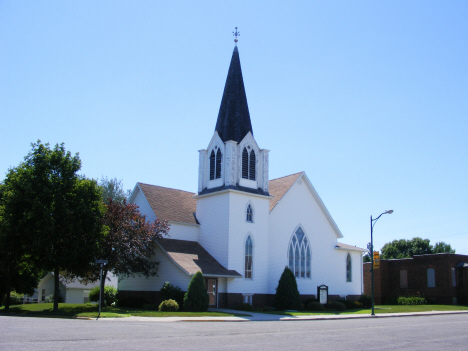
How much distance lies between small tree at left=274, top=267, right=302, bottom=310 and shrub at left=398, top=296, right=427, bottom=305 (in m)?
21.7

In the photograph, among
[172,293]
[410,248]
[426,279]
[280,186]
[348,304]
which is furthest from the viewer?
[410,248]

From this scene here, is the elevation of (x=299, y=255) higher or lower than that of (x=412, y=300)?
higher

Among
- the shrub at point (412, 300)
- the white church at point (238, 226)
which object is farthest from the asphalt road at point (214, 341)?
the shrub at point (412, 300)

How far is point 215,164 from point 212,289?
10280mm

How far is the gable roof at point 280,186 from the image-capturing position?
4026cm

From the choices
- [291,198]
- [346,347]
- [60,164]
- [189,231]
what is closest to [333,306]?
[291,198]

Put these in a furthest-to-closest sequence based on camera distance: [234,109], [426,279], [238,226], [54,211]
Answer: [426,279] < [234,109] < [238,226] < [54,211]

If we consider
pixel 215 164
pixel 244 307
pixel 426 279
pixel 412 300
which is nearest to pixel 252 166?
pixel 215 164

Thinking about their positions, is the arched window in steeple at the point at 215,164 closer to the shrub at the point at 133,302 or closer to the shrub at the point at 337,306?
the shrub at the point at 133,302

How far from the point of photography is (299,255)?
40.9m

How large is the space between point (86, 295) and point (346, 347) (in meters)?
48.0

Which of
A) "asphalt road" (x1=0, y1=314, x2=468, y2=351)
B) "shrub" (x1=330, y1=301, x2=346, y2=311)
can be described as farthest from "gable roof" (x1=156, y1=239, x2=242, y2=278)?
"asphalt road" (x1=0, y1=314, x2=468, y2=351)

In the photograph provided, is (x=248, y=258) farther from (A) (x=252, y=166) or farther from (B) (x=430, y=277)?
(B) (x=430, y=277)

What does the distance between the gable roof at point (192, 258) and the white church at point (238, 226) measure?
0.30 feet
